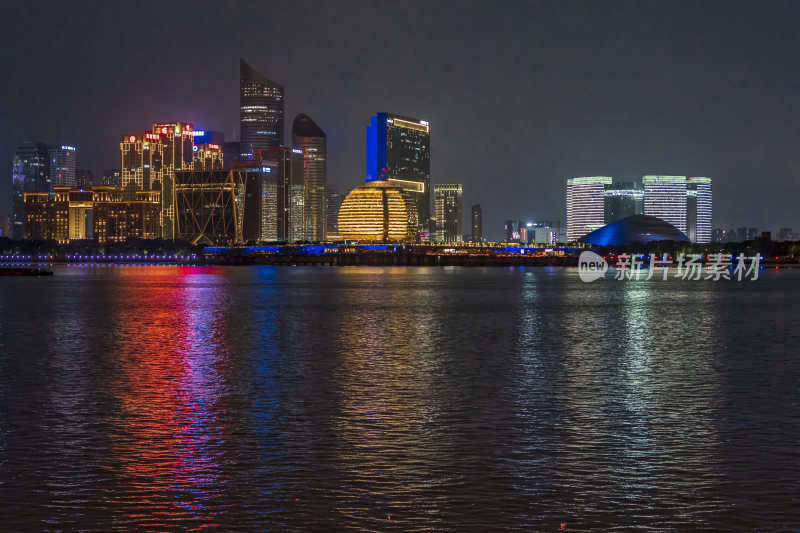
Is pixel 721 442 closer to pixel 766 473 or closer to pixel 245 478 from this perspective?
pixel 766 473

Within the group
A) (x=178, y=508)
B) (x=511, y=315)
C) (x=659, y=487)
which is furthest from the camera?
(x=511, y=315)

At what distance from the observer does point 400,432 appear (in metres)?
26.0

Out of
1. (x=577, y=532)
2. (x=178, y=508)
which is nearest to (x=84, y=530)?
(x=178, y=508)

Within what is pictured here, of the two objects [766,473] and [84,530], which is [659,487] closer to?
[766,473]

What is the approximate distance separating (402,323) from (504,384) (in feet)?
110

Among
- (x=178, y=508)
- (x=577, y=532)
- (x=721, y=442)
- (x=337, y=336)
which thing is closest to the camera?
(x=577, y=532)

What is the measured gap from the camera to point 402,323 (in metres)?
69.6

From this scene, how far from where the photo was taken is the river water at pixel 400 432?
18.2m

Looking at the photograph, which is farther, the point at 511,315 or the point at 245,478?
the point at 511,315

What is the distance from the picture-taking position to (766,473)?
20969 mm

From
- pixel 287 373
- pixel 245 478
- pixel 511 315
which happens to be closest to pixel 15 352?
pixel 287 373

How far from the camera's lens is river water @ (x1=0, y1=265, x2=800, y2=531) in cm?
1817

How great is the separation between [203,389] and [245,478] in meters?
14.4

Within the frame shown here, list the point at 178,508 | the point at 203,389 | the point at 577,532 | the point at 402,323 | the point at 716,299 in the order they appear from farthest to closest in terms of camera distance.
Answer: the point at 716,299 → the point at 402,323 → the point at 203,389 → the point at 178,508 → the point at 577,532
